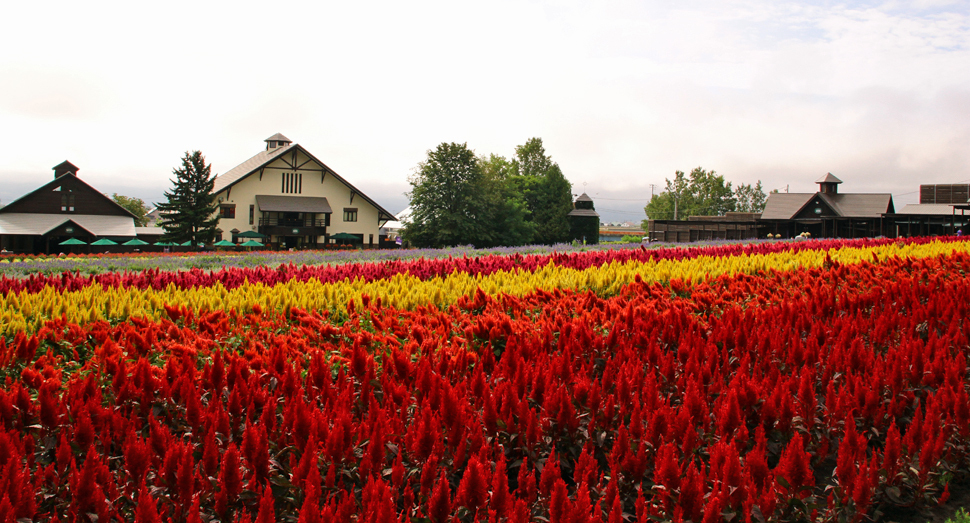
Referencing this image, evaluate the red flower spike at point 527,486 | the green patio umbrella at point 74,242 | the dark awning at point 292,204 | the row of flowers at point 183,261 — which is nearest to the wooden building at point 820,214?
the dark awning at point 292,204

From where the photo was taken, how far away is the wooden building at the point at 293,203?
57.0 meters

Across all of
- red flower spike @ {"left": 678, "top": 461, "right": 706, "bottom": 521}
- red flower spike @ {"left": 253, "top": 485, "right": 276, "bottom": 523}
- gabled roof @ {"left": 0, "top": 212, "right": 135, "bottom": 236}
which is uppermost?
gabled roof @ {"left": 0, "top": 212, "right": 135, "bottom": 236}

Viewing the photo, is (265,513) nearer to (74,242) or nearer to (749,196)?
(74,242)

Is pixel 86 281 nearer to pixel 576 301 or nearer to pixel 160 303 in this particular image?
pixel 160 303

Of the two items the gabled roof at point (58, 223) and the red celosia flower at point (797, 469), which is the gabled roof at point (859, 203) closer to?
the gabled roof at point (58, 223)

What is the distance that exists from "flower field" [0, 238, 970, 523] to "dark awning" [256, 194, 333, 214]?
52.6 metres

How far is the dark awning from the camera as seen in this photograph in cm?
5619

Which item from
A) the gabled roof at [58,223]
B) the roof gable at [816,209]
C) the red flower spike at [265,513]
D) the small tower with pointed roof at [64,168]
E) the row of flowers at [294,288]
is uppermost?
the small tower with pointed roof at [64,168]

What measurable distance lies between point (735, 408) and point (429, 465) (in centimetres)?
163

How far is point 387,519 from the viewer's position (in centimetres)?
208

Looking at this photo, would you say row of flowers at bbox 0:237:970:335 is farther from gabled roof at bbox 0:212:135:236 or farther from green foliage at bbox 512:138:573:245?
green foliage at bbox 512:138:573:245

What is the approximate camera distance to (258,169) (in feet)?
185

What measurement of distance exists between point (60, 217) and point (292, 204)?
20063mm

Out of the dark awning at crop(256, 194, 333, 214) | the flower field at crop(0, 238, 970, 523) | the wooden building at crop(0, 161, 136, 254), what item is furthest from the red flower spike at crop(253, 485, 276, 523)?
the wooden building at crop(0, 161, 136, 254)
